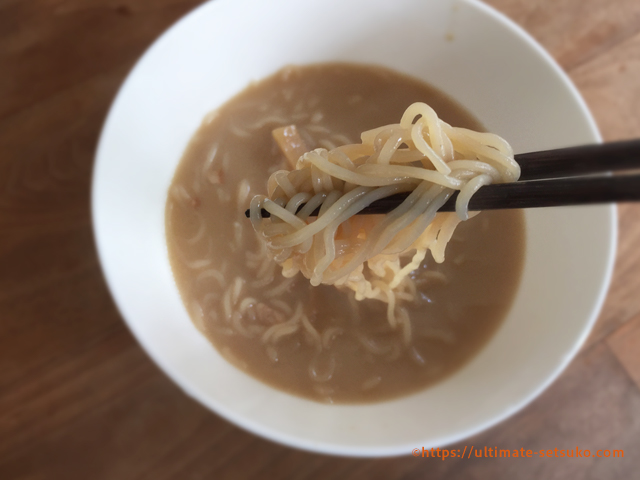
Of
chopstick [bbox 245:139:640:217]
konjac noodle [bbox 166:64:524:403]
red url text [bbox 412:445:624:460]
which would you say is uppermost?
chopstick [bbox 245:139:640:217]

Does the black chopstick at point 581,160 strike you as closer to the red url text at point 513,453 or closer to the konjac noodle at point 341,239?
the konjac noodle at point 341,239

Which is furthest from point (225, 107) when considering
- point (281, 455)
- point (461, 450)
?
point (461, 450)

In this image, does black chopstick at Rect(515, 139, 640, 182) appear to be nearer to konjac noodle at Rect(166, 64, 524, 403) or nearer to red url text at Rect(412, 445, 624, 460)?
konjac noodle at Rect(166, 64, 524, 403)

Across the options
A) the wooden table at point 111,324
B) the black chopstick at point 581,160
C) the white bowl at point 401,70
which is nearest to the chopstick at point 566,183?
the black chopstick at point 581,160

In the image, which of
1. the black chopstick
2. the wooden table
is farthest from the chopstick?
the wooden table

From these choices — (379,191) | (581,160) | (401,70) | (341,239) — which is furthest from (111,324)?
(581,160)

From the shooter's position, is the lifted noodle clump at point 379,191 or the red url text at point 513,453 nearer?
the lifted noodle clump at point 379,191

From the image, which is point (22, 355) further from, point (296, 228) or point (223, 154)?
point (296, 228)

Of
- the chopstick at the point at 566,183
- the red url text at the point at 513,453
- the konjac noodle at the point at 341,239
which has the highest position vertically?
the chopstick at the point at 566,183
